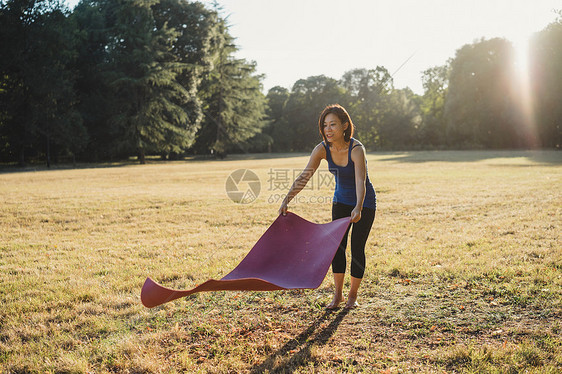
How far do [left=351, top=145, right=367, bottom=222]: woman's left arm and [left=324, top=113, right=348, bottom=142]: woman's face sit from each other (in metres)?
0.23

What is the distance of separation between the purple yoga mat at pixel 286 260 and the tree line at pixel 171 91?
2356cm

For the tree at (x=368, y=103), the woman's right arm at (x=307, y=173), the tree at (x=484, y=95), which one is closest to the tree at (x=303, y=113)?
the tree at (x=368, y=103)

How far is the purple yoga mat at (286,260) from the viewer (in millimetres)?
3296

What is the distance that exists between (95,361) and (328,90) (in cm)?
6449

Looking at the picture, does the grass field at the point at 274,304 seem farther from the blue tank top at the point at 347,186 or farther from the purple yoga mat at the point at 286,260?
the blue tank top at the point at 347,186

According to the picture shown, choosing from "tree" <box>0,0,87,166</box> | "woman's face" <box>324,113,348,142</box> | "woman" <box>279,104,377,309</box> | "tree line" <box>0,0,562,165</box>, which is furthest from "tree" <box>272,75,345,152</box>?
"woman's face" <box>324,113,348,142</box>

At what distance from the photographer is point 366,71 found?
6334cm

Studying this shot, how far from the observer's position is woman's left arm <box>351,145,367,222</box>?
3.80 metres

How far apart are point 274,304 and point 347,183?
1577mm

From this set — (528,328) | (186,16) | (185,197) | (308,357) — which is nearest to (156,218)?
(185,197)

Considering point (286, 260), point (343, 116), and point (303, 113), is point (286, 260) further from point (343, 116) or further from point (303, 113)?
point (303, 113)

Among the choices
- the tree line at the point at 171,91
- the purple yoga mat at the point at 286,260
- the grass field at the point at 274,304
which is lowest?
the grass field at the point at 274,304

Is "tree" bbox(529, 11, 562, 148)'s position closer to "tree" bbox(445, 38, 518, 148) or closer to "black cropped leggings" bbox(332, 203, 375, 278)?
"tree" bbox(445, 38, 518, 148)

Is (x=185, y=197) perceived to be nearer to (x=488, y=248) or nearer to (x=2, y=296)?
(x=2, y=296)
